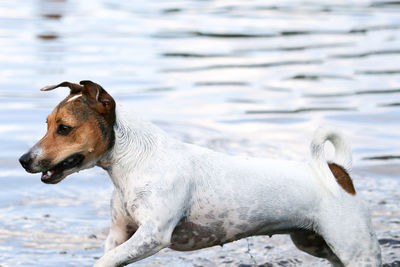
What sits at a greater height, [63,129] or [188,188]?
[63,129]

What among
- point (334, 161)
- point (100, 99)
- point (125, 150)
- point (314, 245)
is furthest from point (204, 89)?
point (100, 99)

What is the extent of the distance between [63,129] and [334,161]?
214 centimetres

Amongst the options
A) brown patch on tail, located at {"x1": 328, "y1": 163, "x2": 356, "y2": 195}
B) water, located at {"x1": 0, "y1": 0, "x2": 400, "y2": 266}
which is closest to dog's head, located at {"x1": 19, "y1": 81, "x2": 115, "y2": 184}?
brown patch on tail, located at {"x1": 328, "y1": 163, "x2": 356, "y2": 195}

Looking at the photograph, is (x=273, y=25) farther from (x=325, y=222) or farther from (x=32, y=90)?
(x=325, y=222)

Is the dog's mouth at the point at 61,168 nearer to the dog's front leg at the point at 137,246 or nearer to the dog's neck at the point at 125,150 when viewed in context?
the dog's neck at the point at 125,150

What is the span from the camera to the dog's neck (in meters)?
5.95

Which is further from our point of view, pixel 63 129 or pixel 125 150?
pixel 125 150

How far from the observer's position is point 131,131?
6000mm

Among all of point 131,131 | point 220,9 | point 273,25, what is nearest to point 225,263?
point 131,131

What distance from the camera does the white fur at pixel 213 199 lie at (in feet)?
19.2

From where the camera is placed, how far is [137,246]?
575 cm

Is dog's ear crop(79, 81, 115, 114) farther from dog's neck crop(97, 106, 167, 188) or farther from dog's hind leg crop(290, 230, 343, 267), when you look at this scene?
dog's hind leg crop(290, 230, 343, 267)

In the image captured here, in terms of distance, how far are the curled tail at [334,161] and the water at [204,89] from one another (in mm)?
1321

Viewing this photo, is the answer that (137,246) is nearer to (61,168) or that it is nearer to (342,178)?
(61,168)
